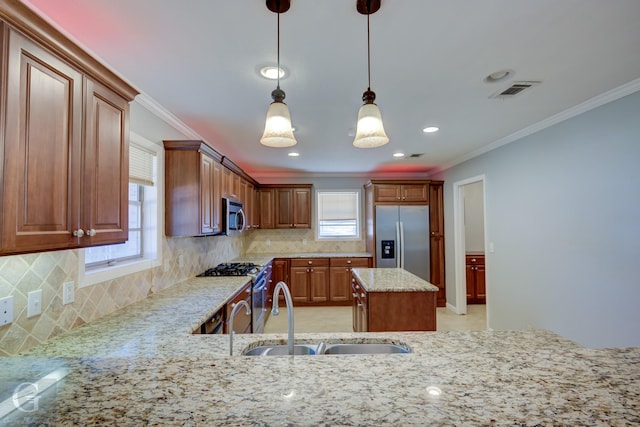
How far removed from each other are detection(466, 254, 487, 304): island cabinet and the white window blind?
17.1ft

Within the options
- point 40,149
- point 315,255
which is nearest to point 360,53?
point 40,149

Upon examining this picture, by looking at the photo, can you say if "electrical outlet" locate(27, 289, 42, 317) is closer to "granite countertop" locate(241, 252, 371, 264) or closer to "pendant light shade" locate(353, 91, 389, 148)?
"pendant light shade" locate(353, 91, 389, 148)

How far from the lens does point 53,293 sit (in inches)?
63.6

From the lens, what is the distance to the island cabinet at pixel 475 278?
5461 millimetres

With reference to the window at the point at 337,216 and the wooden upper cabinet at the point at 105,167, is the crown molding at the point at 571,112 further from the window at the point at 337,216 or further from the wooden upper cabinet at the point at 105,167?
the wooden upper cabinet at the point at 105,167

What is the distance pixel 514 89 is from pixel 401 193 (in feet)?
10.00

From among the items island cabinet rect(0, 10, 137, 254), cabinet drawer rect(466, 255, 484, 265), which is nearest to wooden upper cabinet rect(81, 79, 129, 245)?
island cabinet rect(0, 10, 137, 254)

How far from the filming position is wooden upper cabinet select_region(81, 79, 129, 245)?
4.44ft

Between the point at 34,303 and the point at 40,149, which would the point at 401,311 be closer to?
the point at 34,303

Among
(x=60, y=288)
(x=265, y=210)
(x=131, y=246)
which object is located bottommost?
(x=60, y=288)

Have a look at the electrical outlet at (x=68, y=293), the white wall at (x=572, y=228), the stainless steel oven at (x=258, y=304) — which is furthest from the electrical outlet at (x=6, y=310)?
the white wall at (x=572, y=228)

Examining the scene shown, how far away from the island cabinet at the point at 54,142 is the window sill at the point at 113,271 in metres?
0.55

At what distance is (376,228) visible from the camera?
5.23 meters

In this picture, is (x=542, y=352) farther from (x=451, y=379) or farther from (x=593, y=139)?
(x=593, y=139)
